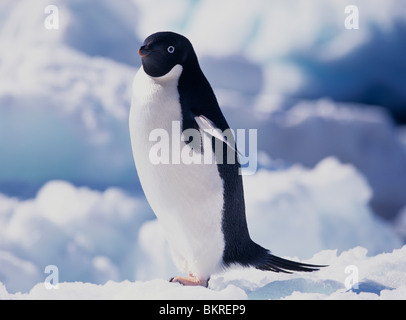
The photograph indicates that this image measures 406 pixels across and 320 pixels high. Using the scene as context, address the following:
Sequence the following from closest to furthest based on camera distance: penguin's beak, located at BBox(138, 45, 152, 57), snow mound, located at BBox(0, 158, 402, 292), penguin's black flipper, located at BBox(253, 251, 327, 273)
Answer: penguin's beak, located at BBox(138, 45, 152, 57)
penguin's black flipper, located at BBox(253, 251, 327, 273)
snow mound, located at BBox(0, 158, 402, 292)

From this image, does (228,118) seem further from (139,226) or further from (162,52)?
(162,52)

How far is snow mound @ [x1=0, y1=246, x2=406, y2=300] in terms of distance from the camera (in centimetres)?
155

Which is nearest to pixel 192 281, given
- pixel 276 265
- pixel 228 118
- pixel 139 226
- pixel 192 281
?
pixel 192 281

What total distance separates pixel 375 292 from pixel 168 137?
835mm

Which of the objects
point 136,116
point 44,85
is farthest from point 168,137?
point 44,85

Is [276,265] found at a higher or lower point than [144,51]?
lower

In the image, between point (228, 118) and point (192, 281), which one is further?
point (228, 118)

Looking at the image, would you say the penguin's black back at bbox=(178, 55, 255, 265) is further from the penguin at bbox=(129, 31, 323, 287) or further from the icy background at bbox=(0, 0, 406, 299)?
the icy background at bbox=(0, 0, 406, 299)

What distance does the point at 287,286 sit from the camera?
1713 millimetres

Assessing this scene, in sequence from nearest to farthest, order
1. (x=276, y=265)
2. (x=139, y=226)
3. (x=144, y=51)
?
(x=144, y=51) → (x=276, y=265) → (x=139, y=226)

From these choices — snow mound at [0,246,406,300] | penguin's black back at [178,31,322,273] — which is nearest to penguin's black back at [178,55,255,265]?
penguin's black back at [178,31,322,273]

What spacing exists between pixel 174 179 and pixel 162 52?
1.18 feet

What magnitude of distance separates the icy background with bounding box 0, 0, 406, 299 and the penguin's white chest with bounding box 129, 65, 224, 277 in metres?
0.55

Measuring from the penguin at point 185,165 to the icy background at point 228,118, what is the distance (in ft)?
1.72
